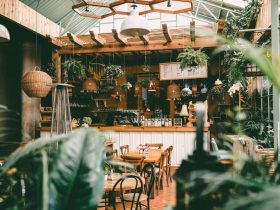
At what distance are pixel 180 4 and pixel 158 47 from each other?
237cm

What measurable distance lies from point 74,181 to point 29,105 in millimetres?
9361

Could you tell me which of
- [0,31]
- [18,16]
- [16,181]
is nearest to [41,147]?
[16,181]

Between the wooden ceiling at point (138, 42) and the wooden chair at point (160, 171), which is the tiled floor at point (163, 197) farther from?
the wooden ceiling at point (138, 42)

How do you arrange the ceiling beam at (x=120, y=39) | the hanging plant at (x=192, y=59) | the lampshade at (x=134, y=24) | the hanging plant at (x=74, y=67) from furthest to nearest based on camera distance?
the hanging plant at (x=74, y=67), the ceiling beam at (x=120, y=39), the hanging plant at (x=192, y=59), the lampshade at (x=134, y=24)

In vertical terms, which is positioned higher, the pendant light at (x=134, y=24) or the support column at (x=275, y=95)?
the pendant light at (x=134, y=24)

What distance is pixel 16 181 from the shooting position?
3.82ft

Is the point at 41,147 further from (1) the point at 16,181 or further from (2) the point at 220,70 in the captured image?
(2) the point at 220,70

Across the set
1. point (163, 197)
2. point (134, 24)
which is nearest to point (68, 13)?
point (134, 24)

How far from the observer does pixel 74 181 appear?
35.5 inches

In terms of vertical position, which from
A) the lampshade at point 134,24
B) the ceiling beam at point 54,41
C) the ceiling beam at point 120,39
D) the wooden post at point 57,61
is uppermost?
the ceiling beam at point 54,41

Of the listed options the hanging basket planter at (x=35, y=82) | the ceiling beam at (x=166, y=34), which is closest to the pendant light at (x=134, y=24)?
the hanging basket planter at (x=35, y=82)

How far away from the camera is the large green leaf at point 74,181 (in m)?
0.90

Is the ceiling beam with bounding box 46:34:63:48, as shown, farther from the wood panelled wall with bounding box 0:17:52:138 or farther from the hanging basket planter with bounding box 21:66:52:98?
the hanging basket planter with bounding box 21:66:52:98

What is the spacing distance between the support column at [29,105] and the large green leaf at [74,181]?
351 inches
